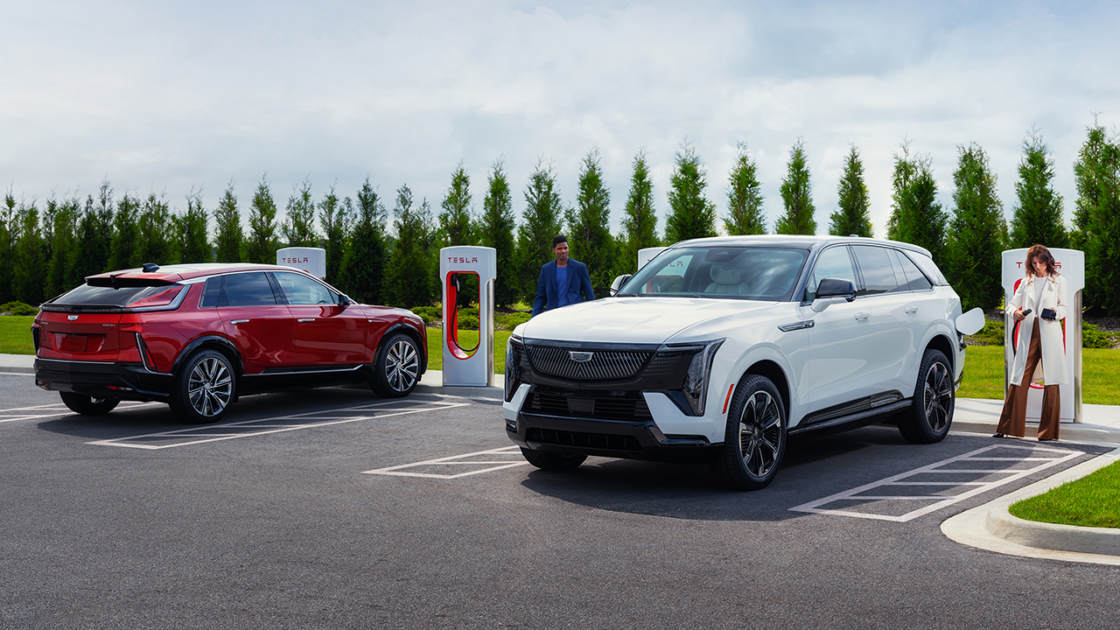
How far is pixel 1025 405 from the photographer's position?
30.5ft

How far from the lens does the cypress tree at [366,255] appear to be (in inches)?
1246

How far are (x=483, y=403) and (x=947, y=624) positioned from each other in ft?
27.8

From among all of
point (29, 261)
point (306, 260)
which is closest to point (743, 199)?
point (306, 260)

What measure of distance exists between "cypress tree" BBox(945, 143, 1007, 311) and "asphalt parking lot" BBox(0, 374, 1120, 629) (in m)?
17.0

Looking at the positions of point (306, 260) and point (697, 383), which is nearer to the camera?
point (697, 383)

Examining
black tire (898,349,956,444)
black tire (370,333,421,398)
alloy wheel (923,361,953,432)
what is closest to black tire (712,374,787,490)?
black tire (898,349,956,444)

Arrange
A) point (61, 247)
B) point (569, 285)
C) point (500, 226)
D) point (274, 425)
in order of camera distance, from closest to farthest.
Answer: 1. point (274, 425)
2. point (569, 285)
3. point (500, 226)
4. point (61, 247)

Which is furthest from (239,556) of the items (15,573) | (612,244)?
(612,244)

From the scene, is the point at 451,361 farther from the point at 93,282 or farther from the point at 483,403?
the point at 93,282

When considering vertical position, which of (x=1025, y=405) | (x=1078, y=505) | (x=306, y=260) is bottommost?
(x=1078, y=505)

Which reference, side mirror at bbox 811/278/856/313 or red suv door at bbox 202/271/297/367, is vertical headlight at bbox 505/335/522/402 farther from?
red suv door at bbox 202/271/297/367

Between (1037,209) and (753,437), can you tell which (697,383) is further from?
(1037,209)

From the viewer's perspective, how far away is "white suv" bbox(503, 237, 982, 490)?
21.2 ft

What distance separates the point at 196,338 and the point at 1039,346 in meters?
8.50
